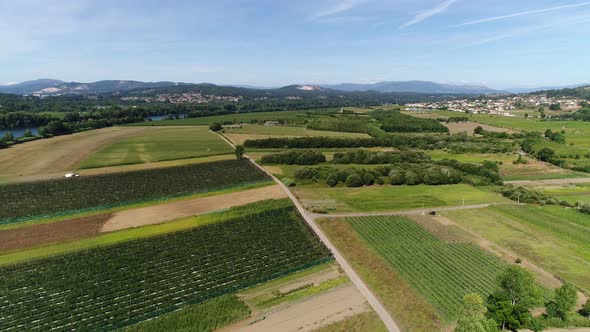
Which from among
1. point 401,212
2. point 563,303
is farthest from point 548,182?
point 563,303

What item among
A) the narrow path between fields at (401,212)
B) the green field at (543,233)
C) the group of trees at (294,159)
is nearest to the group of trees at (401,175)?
the group of trees at (294,159)

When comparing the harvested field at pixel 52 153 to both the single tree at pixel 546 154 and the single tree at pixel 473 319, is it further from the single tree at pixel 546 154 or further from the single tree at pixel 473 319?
the single tree at pixel 546 154

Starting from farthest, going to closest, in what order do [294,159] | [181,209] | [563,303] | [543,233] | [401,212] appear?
[294,159], [401,212], [181,209], [543,233], [563,303]

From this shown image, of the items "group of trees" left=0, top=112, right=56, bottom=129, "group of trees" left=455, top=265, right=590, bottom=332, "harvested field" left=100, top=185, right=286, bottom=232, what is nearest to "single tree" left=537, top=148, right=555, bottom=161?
"harvested field" left=100, top=185, right=286, bottom=232

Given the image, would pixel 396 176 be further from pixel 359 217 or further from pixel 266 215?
pixel 266 215

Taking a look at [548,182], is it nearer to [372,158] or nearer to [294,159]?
[372,158]

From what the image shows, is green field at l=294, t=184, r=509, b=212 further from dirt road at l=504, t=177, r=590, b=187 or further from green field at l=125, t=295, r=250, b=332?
green field at l=125, t=295, r=250, b=332
